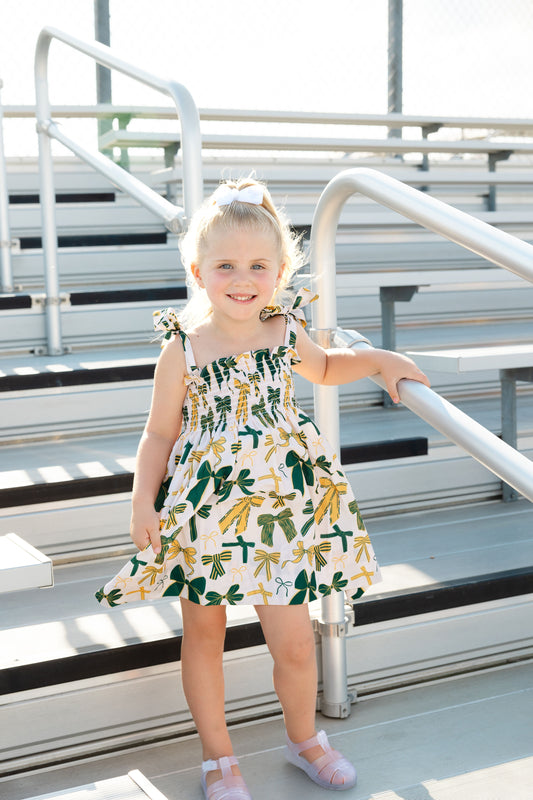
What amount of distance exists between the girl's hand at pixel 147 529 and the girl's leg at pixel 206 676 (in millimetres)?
111

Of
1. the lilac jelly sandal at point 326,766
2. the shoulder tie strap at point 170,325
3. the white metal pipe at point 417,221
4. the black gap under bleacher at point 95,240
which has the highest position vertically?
the black gap under bleacher at point 95,240

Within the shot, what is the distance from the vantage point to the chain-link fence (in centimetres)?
279

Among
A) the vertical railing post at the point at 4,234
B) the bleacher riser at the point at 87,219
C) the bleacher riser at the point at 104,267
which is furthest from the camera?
the bleacher riser at the point at 87,219

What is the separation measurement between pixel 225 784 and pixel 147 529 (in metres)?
0.34

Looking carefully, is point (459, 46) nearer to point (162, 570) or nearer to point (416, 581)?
point (416, 581)

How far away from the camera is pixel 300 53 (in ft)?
10.3

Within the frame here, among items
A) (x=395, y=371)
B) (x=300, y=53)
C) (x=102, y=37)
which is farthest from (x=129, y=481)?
(x=300, y=53)

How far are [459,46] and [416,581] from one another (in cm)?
263

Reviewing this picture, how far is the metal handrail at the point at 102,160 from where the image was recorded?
4.85ft

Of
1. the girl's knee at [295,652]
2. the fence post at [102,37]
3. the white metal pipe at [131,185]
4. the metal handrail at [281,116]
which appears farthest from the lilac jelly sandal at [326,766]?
the fence post at [102,37]

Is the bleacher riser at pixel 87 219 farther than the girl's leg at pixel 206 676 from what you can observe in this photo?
Yes

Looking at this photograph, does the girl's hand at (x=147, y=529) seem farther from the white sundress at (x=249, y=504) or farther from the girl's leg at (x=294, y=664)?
the girl's leg at (x=294, y=664)

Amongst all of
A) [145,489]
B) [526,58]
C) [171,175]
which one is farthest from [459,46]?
[145,489]

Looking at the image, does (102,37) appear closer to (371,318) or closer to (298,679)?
(371,318)
